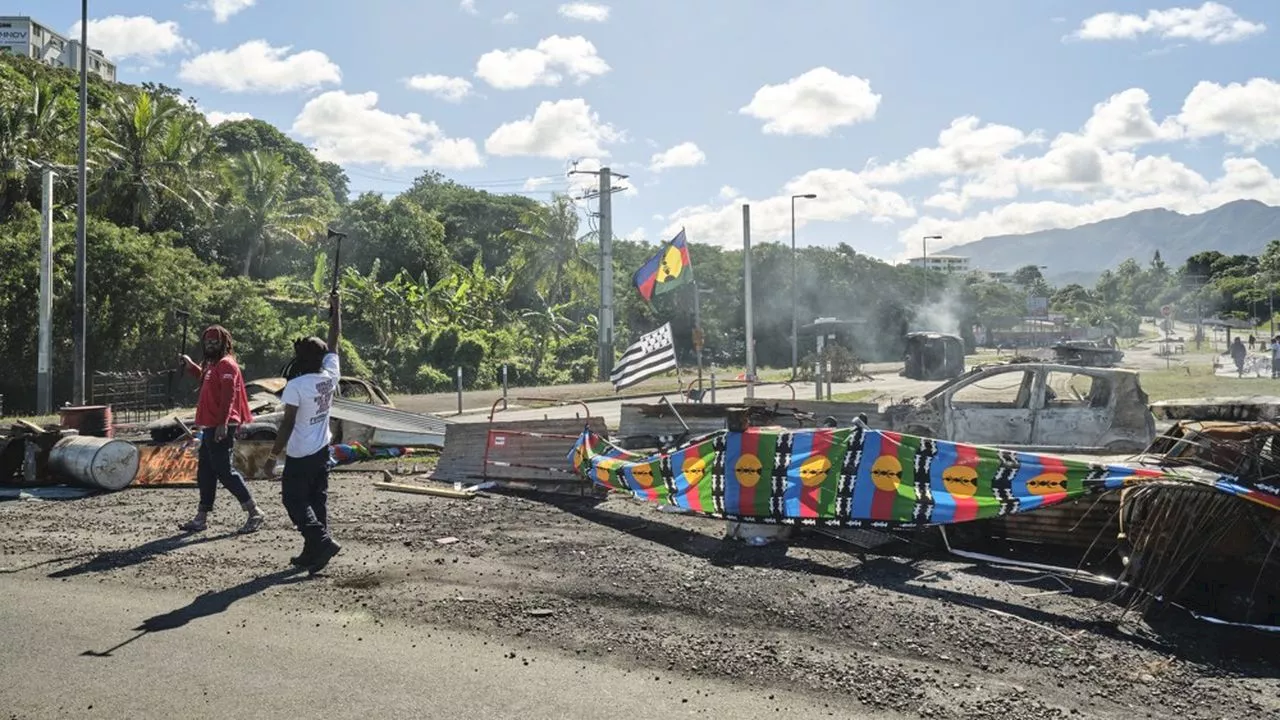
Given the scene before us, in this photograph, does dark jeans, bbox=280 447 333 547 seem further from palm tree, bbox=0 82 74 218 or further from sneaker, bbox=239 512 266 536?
palm tree, bbox=0 82 74 218

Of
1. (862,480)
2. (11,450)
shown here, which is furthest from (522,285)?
(862,480)

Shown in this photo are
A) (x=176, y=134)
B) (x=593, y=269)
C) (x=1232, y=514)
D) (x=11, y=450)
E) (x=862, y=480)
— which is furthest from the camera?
(x=593, y=269)

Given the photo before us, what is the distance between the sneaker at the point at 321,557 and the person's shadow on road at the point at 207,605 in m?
0.09

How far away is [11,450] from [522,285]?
124 ft

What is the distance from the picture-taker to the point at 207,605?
580 centimetres

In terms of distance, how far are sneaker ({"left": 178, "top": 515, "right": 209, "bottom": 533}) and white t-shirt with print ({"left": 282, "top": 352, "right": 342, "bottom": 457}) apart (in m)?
1.71

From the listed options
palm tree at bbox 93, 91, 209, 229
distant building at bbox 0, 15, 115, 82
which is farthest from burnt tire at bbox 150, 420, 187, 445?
distant building at bbox 0, 15, 115, 82

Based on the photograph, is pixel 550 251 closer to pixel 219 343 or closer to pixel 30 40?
pixel 219 343

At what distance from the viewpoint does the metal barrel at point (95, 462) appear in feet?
32.8

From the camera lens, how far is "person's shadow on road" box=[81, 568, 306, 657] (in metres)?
5.29

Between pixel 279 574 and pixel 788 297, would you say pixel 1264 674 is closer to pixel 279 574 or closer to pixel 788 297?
pixel 279 574

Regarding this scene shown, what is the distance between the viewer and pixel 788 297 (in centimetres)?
6003

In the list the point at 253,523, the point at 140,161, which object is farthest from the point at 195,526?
the point at 140,161

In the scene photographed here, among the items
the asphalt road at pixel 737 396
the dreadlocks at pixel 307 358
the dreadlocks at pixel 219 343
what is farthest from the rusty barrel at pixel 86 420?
the dreadlocks at pixel 307 358
